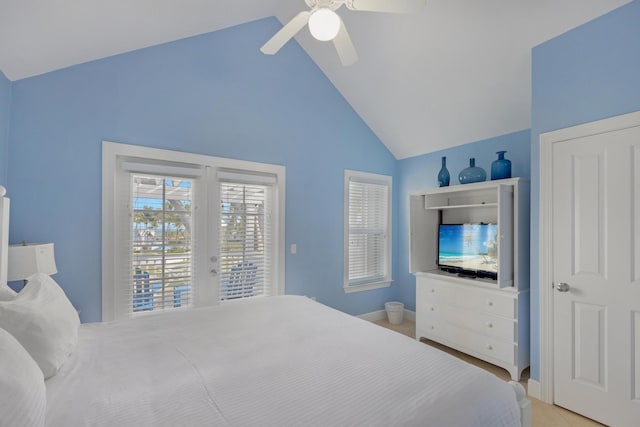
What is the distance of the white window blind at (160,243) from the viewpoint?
8.75ft

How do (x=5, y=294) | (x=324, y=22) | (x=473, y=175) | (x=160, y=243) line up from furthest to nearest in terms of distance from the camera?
(x=473, y=175), (x=160, y=243), (x=324, y=22), (x=5, y=294)

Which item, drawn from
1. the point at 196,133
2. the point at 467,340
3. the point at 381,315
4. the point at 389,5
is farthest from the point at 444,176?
the point at 196,133

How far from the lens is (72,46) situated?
7.12 ft

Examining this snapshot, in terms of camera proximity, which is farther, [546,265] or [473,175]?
[473,175]

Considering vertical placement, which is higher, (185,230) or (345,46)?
(345,46)

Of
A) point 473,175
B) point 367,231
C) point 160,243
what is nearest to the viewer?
point 160,243

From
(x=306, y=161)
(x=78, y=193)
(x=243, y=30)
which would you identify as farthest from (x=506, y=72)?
(x=78, y=193)

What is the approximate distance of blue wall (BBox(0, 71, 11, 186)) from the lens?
6.85 feet

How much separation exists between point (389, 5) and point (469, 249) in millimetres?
2507

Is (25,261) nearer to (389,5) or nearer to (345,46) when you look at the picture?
(345,46)

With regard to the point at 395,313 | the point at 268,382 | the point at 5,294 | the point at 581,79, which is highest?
the point at 581,79

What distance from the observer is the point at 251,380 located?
1229 millimetres

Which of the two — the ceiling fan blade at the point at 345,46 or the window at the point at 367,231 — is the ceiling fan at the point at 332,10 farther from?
the window at the point at 367,231

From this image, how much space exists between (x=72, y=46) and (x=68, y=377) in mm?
2166
